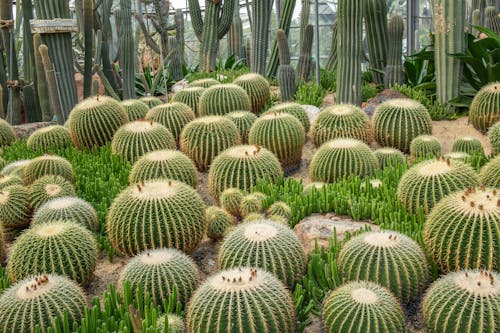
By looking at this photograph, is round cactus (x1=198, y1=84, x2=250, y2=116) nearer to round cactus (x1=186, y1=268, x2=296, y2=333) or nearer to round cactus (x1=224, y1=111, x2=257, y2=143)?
round cactus (x1=224, y1=111, x2=257, y2=143)

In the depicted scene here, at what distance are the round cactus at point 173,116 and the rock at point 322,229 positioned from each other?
2.54 meters

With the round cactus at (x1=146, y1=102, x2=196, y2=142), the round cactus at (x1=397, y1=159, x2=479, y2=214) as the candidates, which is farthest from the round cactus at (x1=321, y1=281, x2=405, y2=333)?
the round cactus at (x1=146, y1=102, x2=196, y2=142)

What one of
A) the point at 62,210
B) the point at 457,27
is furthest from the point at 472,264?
the point at 457,27

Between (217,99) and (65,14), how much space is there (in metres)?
1.96

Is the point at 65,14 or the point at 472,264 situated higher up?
the point at 65,14

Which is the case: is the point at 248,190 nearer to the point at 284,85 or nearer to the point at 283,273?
the point at 283,273

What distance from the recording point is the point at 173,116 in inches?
240

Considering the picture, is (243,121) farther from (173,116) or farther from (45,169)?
(45,169)

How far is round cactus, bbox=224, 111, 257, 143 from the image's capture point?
5961 millimetres

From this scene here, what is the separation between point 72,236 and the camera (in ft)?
11.6

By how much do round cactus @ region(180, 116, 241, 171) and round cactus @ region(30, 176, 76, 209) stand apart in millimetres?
1295

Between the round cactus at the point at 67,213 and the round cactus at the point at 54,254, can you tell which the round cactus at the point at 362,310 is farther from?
the round cactus at the point at 67,213

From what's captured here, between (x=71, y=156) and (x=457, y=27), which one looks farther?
(x=457, y=27)

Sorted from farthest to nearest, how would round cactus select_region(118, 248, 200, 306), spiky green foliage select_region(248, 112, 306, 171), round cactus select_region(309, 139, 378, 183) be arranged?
spiky green foliage select_region(248, 112, 306, 171) → round cactus select_region(309, 139, 378, 183) → round cactus select_region(118, 248, 200, 306)
